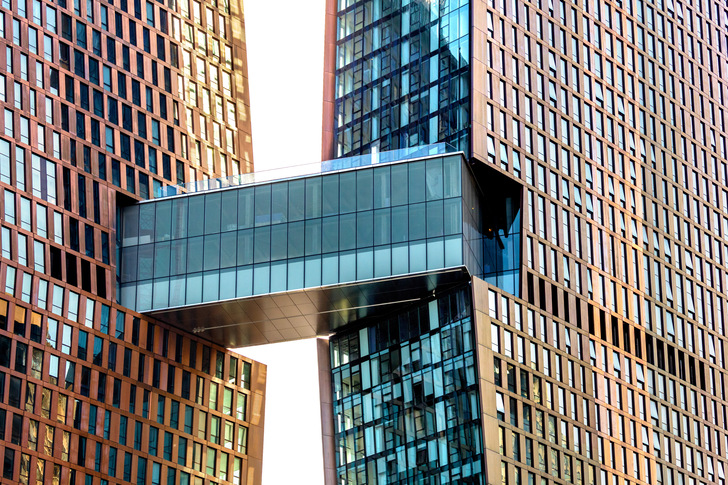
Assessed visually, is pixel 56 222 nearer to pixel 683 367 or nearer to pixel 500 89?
pixel 500 89

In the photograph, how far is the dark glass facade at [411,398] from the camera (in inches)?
4331

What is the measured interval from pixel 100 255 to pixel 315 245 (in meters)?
13.9

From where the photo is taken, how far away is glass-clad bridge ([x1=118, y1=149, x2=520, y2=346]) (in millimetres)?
110750

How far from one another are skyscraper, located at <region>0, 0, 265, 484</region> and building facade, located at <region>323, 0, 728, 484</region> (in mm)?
9425

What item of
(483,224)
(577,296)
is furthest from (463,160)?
(577,296)

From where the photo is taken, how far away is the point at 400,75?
409 ft

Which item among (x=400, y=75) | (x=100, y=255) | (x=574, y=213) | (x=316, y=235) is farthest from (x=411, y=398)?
(x=400, y=75)

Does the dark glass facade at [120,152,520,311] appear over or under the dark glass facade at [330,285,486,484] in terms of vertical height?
over

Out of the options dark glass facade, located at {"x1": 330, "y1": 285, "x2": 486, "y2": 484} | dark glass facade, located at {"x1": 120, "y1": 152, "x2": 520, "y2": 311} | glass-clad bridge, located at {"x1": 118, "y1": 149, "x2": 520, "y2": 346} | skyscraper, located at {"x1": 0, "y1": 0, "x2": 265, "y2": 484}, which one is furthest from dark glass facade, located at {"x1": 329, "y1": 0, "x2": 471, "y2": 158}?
dark glass facade, located at {"x1": 330, "y1": 285, "x2": 486, "y2": 484}

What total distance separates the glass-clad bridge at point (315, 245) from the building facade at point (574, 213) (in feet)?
10.1

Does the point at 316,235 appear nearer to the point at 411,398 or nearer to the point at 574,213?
the point at 411,398

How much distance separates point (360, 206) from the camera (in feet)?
370

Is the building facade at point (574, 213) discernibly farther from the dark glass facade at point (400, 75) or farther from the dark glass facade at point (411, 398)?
the dark glass facade at point (411, 398)

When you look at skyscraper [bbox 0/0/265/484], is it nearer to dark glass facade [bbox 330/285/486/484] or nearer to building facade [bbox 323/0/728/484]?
dark glass facade [bbox 330/285/486/484]
